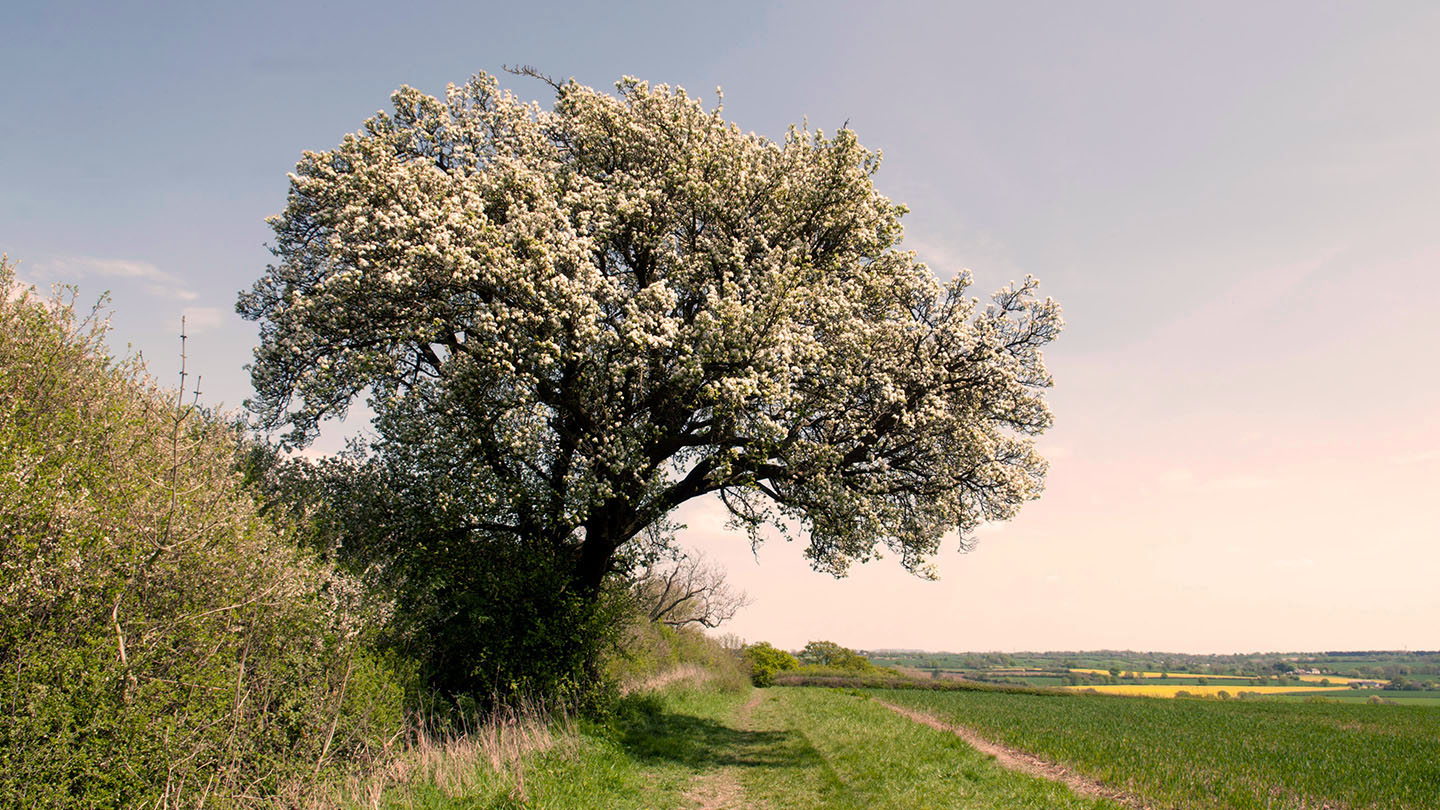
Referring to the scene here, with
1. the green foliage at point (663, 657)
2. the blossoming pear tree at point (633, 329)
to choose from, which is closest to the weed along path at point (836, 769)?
the green foliage at point (663, 657)

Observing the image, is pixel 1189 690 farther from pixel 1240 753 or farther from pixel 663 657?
pixel 663 657

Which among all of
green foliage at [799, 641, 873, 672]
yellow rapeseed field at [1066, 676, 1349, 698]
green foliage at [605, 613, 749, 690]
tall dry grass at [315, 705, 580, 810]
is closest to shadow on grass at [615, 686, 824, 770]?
green foliage at [605, 613, 749, 690]

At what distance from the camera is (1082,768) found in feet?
54.2

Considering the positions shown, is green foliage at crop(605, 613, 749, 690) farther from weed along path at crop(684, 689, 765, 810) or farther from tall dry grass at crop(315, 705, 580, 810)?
tall dry grass at crop(315, 705, 580, 810)

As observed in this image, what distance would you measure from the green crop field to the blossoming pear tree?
7.60 metres

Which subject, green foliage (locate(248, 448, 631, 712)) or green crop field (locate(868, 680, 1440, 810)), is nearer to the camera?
green crop field (locate(868, 680, 1440, 810))

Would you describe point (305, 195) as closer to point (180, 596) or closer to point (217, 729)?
point (180, 596)

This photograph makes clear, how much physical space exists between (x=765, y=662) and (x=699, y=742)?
Answer: 56.6 meters

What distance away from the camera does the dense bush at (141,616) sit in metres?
7.86

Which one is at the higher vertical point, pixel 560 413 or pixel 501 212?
pixel 501 212

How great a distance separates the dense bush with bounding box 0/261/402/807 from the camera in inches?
310

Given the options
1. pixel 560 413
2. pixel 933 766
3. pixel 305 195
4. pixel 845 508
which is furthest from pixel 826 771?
pixel 305 195

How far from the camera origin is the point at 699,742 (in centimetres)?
2078

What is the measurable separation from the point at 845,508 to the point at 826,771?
651cm
